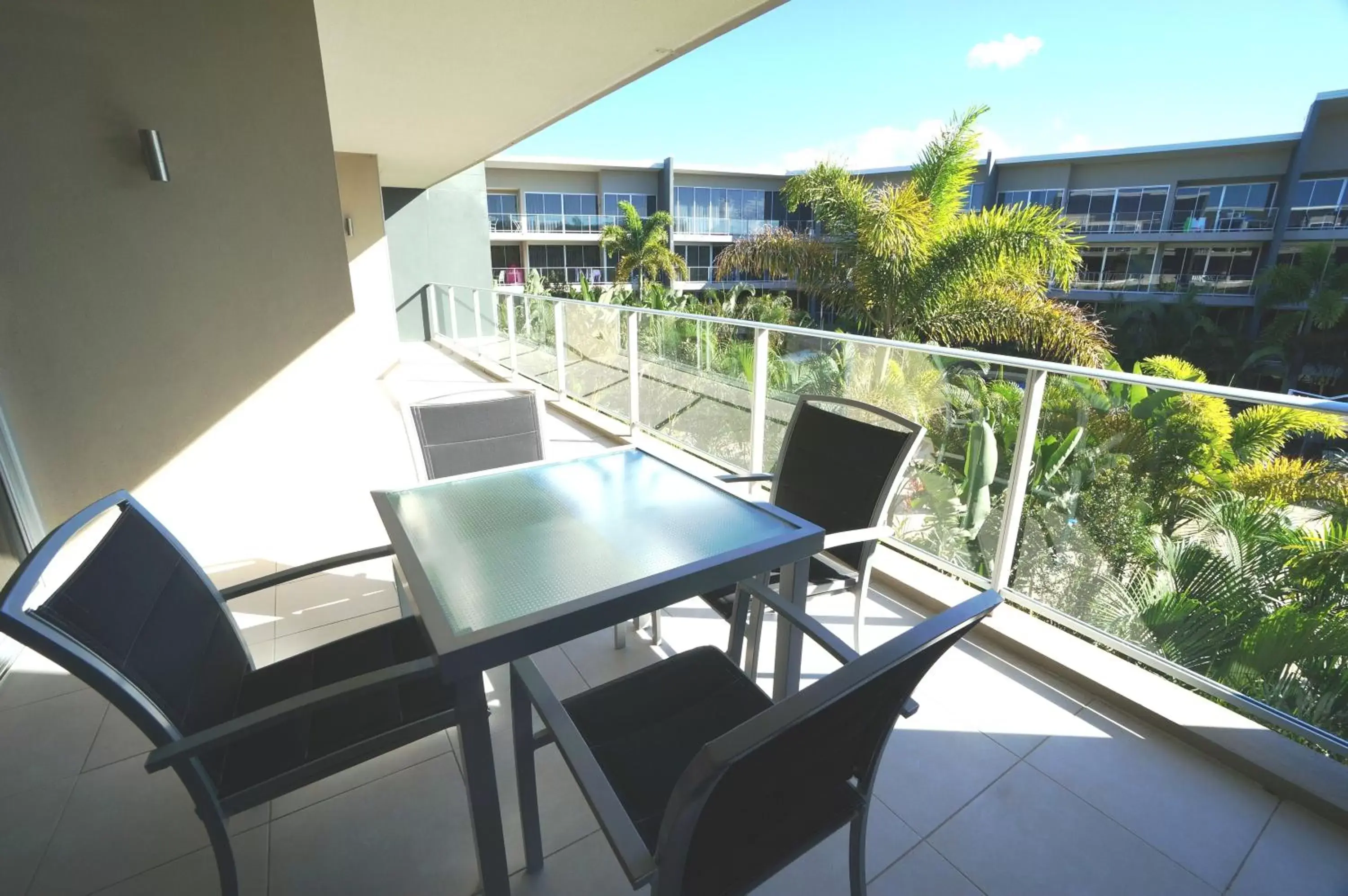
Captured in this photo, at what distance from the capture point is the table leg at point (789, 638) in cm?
167

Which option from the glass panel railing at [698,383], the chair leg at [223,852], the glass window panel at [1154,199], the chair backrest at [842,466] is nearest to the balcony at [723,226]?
the glass window panel at [1154,199]

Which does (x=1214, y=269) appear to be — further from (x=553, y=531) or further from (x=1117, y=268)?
(x=553, y=531)

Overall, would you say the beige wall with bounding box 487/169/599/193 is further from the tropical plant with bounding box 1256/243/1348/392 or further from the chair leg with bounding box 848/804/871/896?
the tropical plant with bounding box 1256/243/1348/392

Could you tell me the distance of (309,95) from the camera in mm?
2484

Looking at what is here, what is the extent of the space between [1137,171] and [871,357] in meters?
26.5

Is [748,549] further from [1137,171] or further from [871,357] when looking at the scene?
[1137,171]

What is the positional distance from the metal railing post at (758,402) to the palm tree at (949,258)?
6.11 m

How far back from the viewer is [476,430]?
2.39 metres

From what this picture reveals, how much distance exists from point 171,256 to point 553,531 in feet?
6.67

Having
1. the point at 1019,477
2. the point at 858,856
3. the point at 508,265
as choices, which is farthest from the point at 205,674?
the point at 508,265

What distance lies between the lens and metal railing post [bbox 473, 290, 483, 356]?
29.1ft

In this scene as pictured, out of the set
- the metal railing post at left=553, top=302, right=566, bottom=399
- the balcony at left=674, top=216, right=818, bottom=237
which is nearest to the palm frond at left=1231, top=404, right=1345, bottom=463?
the metal railing post at left=553, top=302, right=566, bottom=399

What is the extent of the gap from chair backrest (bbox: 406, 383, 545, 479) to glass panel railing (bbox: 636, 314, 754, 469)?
1.66 metres

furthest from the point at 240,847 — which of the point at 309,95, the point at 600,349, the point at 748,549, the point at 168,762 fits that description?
the point at 600,349
